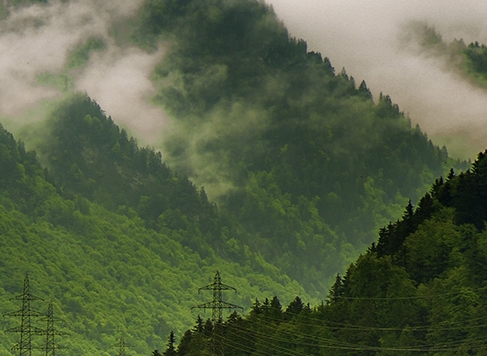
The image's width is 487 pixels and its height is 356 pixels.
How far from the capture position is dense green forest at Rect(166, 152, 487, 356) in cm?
15188

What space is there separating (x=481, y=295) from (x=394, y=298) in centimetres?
1673

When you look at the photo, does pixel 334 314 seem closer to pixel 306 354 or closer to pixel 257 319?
pixel 306 354

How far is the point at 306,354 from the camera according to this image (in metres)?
178

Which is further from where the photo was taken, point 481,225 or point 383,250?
point 383,250

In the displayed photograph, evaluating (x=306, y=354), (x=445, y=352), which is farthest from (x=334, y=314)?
(x=445, y=352)

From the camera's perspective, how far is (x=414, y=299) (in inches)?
6373

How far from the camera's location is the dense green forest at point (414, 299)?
151875mm

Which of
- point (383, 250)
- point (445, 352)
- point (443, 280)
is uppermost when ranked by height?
point (383, 250)

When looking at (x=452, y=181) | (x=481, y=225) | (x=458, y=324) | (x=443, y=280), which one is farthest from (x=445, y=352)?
(x=452, y=181)

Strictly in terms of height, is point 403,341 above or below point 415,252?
below

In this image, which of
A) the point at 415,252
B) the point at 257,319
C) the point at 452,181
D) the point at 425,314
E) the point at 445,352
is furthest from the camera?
the point at 257,319

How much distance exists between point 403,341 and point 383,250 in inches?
1593

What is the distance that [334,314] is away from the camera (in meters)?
179

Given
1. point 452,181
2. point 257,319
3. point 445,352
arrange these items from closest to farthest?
point 445,352 < point 452,181 < point 257,319
